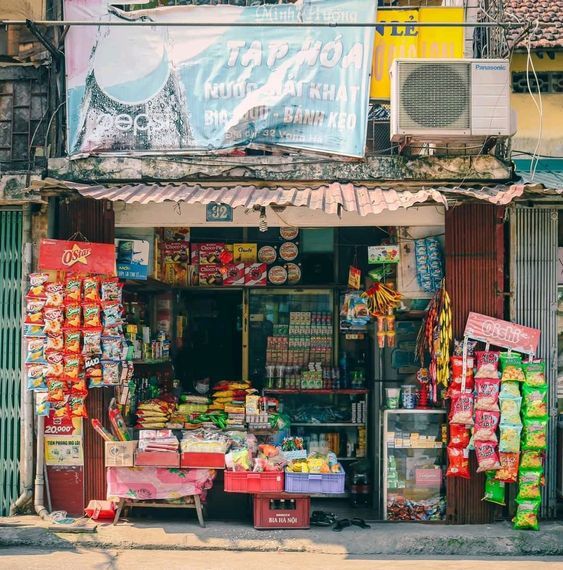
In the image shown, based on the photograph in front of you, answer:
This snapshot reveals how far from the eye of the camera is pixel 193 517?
9477 millimetres

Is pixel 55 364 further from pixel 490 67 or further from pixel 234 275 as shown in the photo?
pixel 490 67

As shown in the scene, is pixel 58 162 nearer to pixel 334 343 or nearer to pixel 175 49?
pixel 175 49

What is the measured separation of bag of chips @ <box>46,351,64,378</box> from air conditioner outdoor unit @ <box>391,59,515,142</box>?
420cm

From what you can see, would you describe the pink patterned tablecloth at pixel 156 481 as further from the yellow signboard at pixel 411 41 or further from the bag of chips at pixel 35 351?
the yellow signboard at pixel 411 41

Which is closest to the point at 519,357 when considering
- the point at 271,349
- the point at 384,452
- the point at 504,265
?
the point at 504,265

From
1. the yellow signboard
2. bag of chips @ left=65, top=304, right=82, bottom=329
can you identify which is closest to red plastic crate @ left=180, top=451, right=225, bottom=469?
bag of chips @ left=65, top=304, right=82, bottom=329

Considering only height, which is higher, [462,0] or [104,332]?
[462,0]

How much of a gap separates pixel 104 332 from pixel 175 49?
3208 millimetres

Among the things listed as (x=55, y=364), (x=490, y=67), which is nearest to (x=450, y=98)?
(x=490, y=67)

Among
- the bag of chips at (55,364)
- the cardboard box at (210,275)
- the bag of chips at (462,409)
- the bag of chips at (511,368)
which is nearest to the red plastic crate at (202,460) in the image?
the bag of chips at (55,364)

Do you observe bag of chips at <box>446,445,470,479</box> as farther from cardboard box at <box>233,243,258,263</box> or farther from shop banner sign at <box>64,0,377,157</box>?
cardboard box at <box>233,243,258,263</box>

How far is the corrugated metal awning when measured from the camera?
8234 mm

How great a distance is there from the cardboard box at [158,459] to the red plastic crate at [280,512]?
0.93 meters

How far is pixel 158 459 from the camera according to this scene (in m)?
8.98
